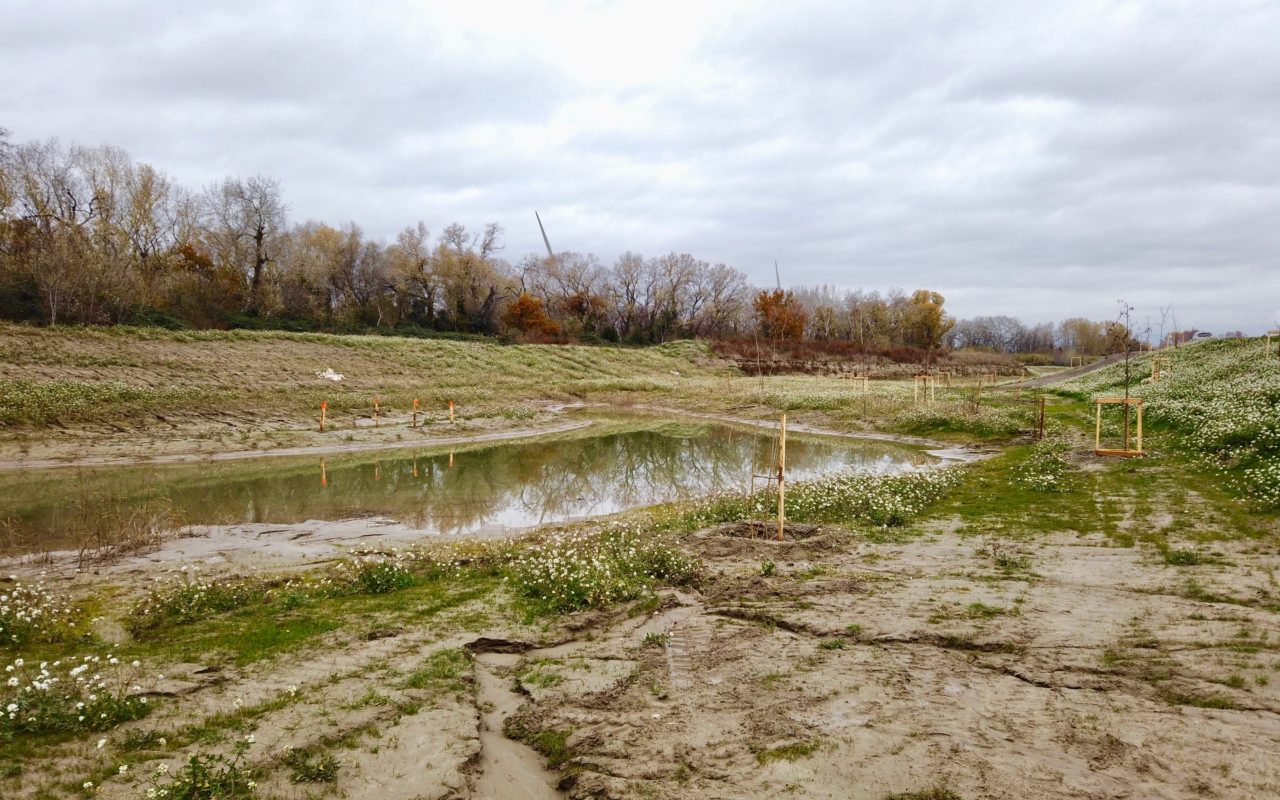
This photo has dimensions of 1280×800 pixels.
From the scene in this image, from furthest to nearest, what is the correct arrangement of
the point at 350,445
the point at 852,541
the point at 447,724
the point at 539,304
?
the point at 539,304 → the point at 350,445 → the point at 852,541 → the point at 447,724

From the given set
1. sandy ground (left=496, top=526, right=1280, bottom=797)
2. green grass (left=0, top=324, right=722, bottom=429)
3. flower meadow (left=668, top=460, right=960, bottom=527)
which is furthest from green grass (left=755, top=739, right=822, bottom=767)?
green grass (left=0, top=324, right=722, bottom=429)

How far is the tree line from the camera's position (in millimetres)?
42281

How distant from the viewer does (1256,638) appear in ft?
22.6

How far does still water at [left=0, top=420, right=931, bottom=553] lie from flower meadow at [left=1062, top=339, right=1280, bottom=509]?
853 centimetres

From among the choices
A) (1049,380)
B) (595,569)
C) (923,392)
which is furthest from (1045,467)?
(1049,380)

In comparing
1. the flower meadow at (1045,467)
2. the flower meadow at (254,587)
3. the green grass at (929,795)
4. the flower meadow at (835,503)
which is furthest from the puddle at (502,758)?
the flower meadow at (1045,467)

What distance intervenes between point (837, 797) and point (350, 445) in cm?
2697

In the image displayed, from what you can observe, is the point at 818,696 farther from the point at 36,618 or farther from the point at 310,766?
the point at 36,618

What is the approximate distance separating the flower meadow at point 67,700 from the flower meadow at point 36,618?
4.26ft

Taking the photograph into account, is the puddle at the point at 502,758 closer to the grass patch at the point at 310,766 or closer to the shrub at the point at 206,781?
the grass patch at the point at 310,766

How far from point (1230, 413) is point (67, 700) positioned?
26.9 metres

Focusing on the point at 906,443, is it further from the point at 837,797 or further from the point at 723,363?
the point at 723,363

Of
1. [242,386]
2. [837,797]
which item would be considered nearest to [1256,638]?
[837,797]

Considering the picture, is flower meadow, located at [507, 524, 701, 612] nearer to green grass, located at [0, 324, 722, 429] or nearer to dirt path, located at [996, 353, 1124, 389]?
green grass, located at [0, 324, 722, 429]
